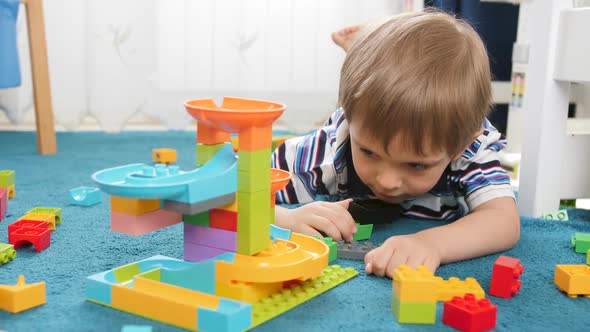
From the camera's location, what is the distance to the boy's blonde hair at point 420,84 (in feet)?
2.66

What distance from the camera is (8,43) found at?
153 centimetres

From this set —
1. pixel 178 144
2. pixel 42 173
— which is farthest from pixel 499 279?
pixel 178 144

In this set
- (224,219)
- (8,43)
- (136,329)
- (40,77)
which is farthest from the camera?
(40,77)

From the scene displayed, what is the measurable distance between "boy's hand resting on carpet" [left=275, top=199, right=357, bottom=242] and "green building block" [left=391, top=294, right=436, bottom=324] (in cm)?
25

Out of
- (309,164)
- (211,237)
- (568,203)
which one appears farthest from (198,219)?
(568,203)

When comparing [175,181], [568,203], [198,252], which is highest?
[175,181]

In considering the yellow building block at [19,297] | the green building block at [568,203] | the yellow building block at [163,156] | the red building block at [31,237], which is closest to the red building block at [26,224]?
the red building block at [31,237]

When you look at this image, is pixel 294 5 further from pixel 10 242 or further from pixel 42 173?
pixel 10 242

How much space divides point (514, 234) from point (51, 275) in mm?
639

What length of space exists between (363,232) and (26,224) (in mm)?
488

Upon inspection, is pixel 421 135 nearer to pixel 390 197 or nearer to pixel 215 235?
pixel 390 197

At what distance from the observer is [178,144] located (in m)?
1.86

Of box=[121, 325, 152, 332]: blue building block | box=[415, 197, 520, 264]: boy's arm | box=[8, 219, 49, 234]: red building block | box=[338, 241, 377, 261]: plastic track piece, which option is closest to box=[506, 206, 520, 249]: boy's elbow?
box=[415, 197, 520, 264]: boy's arm

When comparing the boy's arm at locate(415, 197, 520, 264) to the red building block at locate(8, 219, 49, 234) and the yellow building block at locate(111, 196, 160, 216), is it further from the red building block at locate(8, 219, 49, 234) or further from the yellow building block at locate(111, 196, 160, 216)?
the red building block at locate(8, 219, 49, 234)
